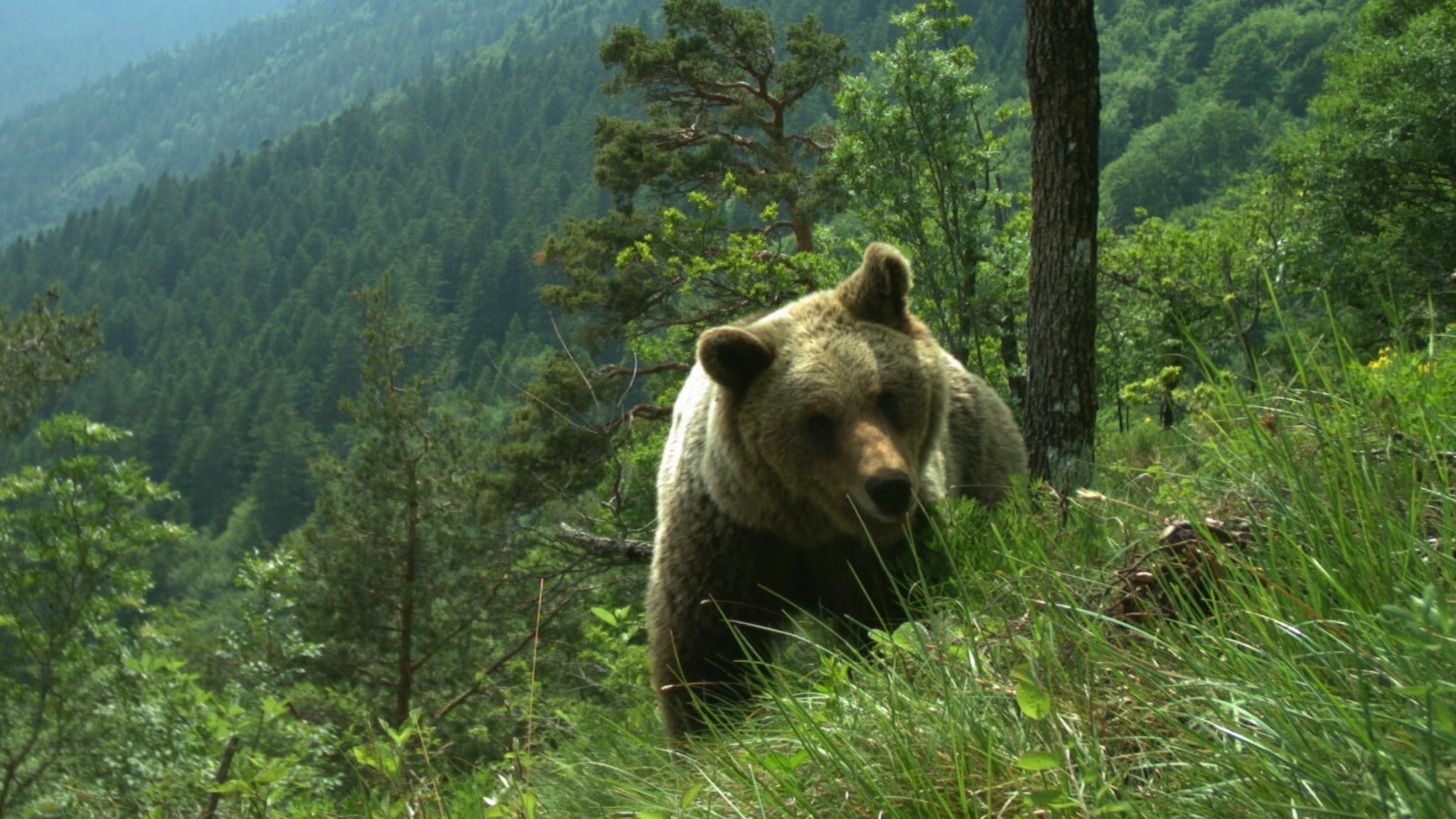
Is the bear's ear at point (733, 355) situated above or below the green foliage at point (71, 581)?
above

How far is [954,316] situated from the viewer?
40.7ft

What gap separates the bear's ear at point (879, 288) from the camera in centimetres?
443

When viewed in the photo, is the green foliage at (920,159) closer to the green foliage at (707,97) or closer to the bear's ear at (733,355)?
the bear's ear at (733,355)

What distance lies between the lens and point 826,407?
4020 mm

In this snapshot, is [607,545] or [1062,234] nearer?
[1062,234]

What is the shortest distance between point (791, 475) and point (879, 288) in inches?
33.3

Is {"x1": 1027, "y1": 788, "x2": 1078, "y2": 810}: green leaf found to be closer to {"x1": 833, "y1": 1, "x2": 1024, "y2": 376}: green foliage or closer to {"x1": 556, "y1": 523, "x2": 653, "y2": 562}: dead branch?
{"x1": 556, "y1": 523, "x2": 653, "y2": 562}: dead branch

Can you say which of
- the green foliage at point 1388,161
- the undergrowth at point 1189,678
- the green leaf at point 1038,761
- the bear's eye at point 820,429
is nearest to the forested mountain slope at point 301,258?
the green foliage at point 1388,161

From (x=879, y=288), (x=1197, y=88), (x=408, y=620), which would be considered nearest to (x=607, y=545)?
(x=879, y=288)

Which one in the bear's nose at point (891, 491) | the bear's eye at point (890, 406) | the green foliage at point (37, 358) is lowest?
the green foliage at point (37, 358)

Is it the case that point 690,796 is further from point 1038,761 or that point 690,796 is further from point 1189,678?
point 1189,678

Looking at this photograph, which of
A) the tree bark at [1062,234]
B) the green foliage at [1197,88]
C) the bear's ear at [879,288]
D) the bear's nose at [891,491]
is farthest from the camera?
the green foliage at [1197,88]

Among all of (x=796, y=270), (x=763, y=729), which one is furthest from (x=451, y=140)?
(x=763, y=729)

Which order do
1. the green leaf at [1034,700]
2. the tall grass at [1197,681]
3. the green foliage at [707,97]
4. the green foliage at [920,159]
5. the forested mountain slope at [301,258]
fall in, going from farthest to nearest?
1. the forested mountain slope at [301,258]
2. the green foliage at [707,97]
3. the green foliage at [920,159]
4. the green leaf at [1034,700]
5. the tall grass at [1197,681]
